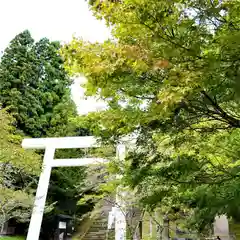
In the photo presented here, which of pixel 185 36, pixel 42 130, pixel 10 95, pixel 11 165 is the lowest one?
pixel 185 36

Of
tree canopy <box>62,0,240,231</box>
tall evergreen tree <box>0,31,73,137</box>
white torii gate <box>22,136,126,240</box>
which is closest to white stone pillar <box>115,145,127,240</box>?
white torii gate <box>22,136,126,240</box>

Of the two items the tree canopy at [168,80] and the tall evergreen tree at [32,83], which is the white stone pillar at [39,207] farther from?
the tree canopy at [168,80]

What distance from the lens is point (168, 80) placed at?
1.97 metres

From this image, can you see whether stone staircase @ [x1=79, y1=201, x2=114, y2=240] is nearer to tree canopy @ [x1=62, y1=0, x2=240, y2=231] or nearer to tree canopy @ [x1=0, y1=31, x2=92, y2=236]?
tree canopy @ [x1=0, y1=31, x2=92, y2=236]

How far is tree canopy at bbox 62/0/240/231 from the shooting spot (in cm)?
200

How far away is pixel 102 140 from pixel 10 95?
10.0m

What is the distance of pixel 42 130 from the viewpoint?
42.1ft

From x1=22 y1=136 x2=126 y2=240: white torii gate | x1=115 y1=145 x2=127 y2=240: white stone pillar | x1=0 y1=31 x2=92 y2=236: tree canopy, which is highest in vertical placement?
x1=0 y1=31 x2=92 y2=236: tree canopy

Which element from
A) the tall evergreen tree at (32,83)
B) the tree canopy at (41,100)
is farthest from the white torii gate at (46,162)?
the tall evergreen tree at (32,83)

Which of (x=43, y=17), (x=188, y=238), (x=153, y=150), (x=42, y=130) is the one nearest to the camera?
(x=153, y=150)

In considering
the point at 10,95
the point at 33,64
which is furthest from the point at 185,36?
the point at 33,64

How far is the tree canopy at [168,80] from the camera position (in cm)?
200

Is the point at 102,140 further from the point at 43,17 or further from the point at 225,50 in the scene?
the point at 43,17

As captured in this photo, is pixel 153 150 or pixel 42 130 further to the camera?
pixel 42 130
